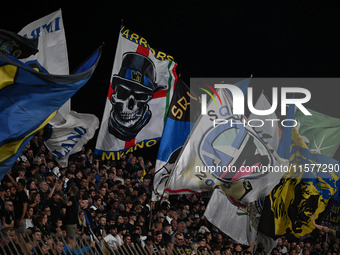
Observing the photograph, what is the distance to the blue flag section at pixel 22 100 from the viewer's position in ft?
29.8

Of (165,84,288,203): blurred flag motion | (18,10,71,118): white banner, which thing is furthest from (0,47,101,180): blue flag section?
(18,10,71,118): white banner

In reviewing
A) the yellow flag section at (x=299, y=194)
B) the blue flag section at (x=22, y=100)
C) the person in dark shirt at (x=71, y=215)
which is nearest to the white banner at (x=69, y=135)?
the person in dark shirt at (x=71, y=215)

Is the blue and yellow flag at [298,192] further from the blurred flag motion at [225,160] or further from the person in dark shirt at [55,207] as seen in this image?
the person in dark shirt at [55,207]

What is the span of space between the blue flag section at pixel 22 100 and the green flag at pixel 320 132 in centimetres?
911

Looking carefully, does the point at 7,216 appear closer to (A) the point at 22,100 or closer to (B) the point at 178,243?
(A) the point at 22,100

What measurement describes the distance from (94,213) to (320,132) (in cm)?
721

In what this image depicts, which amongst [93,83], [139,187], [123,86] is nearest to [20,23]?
[93,83]

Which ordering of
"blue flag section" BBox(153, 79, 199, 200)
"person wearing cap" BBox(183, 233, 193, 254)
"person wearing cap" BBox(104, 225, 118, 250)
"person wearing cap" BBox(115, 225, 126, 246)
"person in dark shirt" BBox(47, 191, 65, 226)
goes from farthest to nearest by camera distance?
1. "blue flag section" BBox(153, 79, 199, 200)
2. "person wearing cap" BBox(183, 233, 193, 254)
3. "person wearing cap" BBox(115, 225, 126, 246)
4. "person wearing cap" BBox(104, 225, 118, 250)
5. "person in dark shirt" BBox(47, 191, 65, 226)

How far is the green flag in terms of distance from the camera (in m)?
16.9

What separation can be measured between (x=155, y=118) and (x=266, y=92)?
10680mm

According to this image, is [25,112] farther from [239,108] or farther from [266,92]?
[266,92]

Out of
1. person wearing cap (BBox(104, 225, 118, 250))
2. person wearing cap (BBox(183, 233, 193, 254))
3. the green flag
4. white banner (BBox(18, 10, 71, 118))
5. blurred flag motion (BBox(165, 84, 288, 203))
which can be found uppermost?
white banner (BBox(18, 10, 71, 118))

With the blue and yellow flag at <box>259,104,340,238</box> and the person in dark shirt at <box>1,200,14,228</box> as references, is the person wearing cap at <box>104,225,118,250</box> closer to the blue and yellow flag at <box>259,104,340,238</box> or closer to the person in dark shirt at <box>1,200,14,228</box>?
the person in dark shirt at <box>1,200,14,228</box>

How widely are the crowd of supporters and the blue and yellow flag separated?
1.09 m
